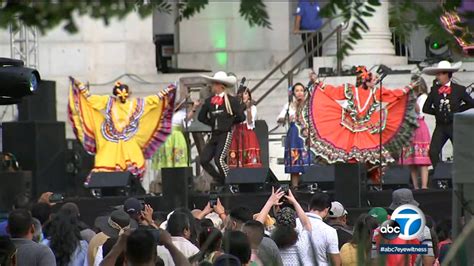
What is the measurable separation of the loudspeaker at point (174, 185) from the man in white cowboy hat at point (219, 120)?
104 cm

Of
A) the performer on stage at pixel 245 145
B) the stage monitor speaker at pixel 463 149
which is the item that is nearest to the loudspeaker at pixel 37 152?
the performer on stage at pixel 245 145

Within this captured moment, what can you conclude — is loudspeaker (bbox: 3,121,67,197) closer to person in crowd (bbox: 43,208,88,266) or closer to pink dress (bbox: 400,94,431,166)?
pink dress (bbox: 400,94,431,166)

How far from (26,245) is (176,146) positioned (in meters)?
11.4

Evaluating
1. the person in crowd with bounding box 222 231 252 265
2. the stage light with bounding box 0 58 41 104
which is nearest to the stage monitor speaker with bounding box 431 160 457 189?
the person in crowd with bounding box 222 231 252 265

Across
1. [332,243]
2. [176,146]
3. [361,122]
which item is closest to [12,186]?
[176,146]

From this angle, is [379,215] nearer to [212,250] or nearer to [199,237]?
[199,237]

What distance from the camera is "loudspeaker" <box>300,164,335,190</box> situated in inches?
730

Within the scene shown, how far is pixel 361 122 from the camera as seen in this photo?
19281 millimetres

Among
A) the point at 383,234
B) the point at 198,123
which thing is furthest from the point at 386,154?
the point at 383,234

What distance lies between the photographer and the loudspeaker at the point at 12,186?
61.2 feet

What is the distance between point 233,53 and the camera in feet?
86.7

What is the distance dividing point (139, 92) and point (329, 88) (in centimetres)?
575

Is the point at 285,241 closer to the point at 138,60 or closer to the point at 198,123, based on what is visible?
the point at 198,123

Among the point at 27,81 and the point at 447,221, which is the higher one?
the point at 27,81
